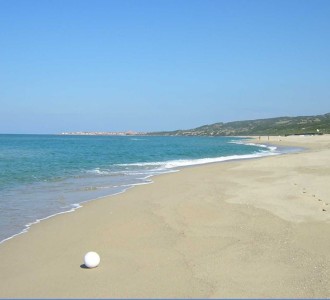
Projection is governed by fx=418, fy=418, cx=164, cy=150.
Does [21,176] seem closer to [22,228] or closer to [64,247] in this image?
[22,228]

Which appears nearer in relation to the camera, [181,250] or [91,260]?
[91,260]

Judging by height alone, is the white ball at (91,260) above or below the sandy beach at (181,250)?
above

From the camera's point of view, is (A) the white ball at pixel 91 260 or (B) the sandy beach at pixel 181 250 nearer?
(B) the sandy beach at pixel 181 250

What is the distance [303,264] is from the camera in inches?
280

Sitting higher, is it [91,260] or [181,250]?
[91,260]

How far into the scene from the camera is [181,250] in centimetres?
809

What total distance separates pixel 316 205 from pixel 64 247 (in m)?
7.37

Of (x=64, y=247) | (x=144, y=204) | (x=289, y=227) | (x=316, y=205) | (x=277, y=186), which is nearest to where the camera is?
(x=64, y=247)

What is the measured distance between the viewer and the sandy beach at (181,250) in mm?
6250

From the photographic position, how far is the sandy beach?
20.5ft

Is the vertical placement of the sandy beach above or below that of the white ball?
below

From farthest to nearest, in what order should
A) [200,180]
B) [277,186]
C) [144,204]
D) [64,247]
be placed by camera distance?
[200,180], [277,186], [144,204], [64,247]

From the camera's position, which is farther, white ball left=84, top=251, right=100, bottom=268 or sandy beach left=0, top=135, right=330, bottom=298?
white ball left=84, top=251, right=100, bottom=268

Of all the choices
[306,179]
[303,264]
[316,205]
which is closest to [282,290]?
[303,264]
